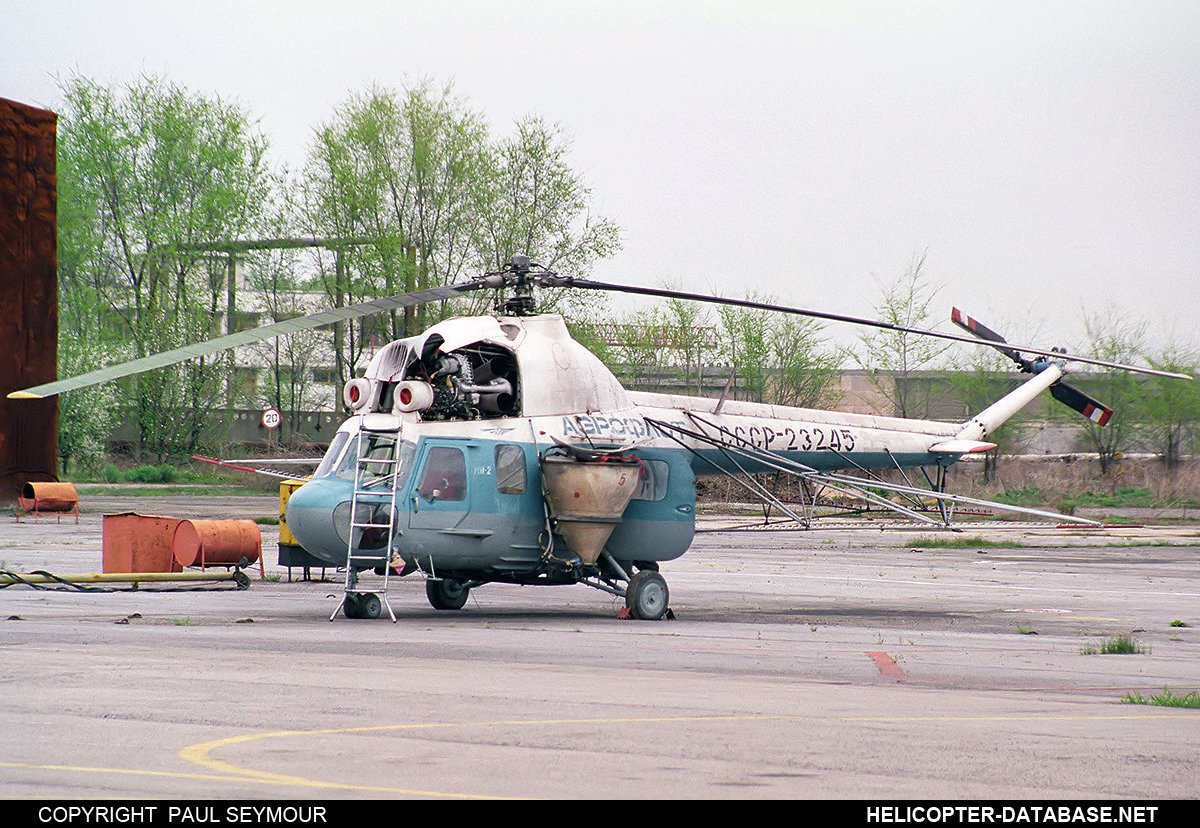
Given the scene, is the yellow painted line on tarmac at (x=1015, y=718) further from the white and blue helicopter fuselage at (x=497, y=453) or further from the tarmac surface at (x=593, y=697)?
the white and blue helicopter fuselage at (x=497, y=453)

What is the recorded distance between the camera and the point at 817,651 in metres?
12.0

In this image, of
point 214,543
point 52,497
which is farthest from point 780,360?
point 214,543

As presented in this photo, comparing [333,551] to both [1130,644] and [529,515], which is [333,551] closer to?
[529,515]

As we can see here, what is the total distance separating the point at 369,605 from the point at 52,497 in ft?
75.8

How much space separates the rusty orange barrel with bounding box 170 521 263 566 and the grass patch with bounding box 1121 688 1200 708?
47.9 feet

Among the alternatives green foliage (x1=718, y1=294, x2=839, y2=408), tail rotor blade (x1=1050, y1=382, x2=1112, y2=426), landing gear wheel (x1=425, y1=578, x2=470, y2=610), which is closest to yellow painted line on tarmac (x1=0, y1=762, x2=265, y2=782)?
landing gear wheel (x1=425, y1=578, x2=470, y2=610)

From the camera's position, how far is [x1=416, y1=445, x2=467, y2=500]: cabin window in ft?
47.0

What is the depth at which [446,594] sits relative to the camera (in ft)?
53.8

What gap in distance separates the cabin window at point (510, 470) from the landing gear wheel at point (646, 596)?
2.04m

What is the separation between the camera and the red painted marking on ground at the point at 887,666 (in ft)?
33.8

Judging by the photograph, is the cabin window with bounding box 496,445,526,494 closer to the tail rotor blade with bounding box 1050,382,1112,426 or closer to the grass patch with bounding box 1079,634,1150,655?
the grass patch with bounding box 1079,634,1150,655

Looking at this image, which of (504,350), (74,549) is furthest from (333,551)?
(74,549)

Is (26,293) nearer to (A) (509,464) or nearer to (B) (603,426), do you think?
(A) (509,464)

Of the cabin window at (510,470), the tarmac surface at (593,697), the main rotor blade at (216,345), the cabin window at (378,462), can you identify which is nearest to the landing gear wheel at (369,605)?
the tarmac surface at (593,697)
